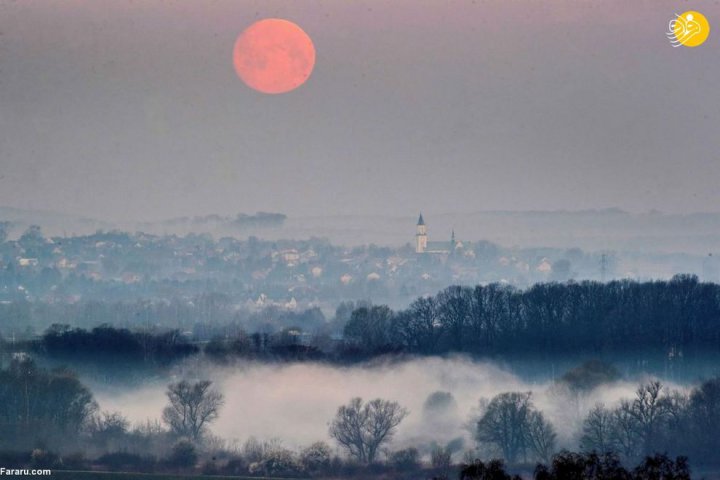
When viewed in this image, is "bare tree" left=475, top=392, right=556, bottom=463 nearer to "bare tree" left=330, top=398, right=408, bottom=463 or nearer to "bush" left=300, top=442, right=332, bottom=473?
"bare tree" left=330, top=398, right=408, bottom=463

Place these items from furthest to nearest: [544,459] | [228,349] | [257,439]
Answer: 1. [228,349]
2. [257,439]
3. [544,459]

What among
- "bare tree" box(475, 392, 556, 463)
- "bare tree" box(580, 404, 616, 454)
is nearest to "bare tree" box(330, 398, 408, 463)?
"bare tree" box(475, 392, 556, 463)

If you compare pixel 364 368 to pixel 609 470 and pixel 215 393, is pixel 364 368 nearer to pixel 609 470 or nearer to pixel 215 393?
pixel 215 393

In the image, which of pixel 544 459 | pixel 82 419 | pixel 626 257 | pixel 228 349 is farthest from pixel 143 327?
pixel 626 257

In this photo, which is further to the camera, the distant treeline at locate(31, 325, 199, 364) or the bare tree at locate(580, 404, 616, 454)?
the distant treeline at locate(31, 325, 199, 364)

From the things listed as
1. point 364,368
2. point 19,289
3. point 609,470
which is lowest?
point 609,470

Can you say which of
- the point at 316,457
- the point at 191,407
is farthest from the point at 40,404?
the point at 316,457

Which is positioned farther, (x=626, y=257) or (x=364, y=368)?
(x=626, y=257)
